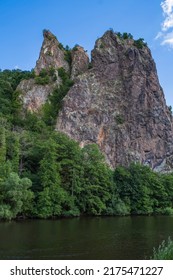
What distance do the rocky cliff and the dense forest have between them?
25950 millimetres

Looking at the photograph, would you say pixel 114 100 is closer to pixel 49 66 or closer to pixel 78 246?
pixel 49 66

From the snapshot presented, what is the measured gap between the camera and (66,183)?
72.5 m

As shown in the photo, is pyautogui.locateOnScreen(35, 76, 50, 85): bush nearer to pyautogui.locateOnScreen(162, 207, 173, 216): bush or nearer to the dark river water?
pyautogui.locateOnScreen(162, 207, 173, 216): bush

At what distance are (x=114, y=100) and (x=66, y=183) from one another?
5675 cm

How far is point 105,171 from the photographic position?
78.0 meters

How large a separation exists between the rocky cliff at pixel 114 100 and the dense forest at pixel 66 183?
25.9 metres

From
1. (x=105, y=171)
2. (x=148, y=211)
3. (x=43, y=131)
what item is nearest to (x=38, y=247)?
(x=105, y=171)

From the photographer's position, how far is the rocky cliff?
11600cm

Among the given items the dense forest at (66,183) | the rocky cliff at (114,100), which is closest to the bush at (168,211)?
the dense forest at (66,183)

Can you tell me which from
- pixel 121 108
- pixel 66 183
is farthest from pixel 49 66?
pixel 66 183

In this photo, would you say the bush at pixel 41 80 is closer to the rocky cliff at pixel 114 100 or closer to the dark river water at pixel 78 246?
the rocky cliff at pixel 114 100

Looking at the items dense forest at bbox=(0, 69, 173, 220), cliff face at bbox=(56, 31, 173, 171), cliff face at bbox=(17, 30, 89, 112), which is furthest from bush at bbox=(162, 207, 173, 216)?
cliff face at bbox=(17, 30, 89, 112)

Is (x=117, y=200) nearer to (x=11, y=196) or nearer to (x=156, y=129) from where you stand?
(x=11, y=196)

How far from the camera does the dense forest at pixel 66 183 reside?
5988 cm
